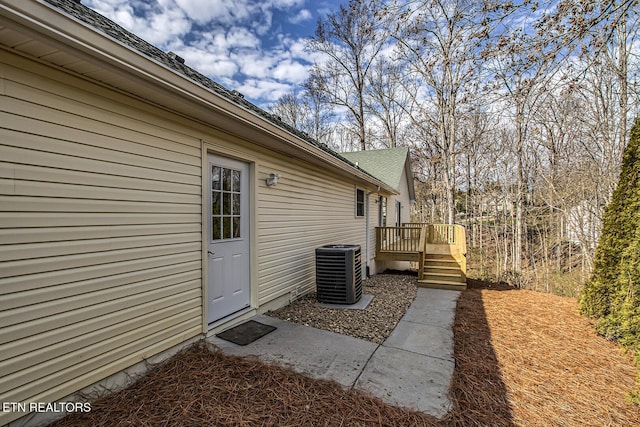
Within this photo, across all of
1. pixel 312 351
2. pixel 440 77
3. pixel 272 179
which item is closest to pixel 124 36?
pixel 272 179

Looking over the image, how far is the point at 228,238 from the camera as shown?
3.75 meters

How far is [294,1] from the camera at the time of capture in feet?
23.1

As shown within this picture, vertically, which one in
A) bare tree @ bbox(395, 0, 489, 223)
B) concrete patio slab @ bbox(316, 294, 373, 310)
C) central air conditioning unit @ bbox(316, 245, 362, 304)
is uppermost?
bare tree @ bbox(395, 0, 489, 223)

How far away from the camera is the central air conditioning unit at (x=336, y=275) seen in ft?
16.5

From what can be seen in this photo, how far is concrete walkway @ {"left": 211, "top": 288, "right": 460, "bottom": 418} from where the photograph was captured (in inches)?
100

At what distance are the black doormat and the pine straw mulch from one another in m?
0.34

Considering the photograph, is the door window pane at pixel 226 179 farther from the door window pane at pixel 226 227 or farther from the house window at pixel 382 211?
the house window at pixel 382 211

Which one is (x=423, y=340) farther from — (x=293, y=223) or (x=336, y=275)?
(x=293, y=223)

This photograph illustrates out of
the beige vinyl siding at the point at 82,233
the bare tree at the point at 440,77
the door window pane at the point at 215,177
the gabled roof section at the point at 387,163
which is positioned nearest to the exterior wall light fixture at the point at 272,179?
the door window pane at the point at 215,177

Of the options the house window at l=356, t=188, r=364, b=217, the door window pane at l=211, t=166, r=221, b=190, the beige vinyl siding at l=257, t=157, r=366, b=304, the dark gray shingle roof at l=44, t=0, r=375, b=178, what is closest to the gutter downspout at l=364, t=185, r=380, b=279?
the house window at l=356, t=188, r=364, b=217

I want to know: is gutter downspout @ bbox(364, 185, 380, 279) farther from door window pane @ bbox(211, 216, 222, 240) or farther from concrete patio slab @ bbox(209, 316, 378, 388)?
door window pane @ bbox(211, 216, 222, 240)

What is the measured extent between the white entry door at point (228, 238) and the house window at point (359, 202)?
5.34 meters

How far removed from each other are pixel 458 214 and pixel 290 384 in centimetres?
2001

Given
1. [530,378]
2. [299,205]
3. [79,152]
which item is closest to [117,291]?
[79,152]
